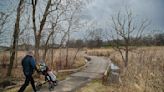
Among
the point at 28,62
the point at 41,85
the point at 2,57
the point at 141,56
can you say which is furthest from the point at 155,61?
the point at 2,57

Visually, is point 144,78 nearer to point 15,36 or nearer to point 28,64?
point 28,64

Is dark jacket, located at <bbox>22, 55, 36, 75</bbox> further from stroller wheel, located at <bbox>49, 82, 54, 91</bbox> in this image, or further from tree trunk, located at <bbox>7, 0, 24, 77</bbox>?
tree trunk, located at <bbox>7, 0, 24, 77</bbox>

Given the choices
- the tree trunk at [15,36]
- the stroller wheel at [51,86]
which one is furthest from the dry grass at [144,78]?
the tree trunk at [15,36]

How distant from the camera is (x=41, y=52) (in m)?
25.6

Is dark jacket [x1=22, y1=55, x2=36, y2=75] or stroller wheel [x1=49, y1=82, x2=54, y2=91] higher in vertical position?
dark jacket [x1=22, y1=55, x2=36, y2=75]

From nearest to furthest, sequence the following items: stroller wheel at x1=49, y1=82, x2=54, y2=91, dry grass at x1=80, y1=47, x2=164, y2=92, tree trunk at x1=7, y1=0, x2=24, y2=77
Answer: dry grass at x1=80, y1=47, x2=164, y2=92
stroller wheel at x1=49, y1=82, x2=54, y2=91
tree trunk at x1=7, y1=0, x2=24, y2=77

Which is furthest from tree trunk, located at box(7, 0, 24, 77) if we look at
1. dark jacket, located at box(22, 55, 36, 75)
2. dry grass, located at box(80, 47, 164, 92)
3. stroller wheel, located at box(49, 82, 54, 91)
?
dark jacket, located at box(22, 55, 36, 75)

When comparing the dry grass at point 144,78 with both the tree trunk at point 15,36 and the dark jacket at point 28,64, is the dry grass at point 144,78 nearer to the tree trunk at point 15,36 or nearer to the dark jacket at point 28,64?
the dark jacket at point 28,64

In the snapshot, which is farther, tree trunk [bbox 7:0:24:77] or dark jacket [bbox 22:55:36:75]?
tree trunk [bbox 7:0:24:77]

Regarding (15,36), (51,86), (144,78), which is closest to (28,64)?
(51,86)

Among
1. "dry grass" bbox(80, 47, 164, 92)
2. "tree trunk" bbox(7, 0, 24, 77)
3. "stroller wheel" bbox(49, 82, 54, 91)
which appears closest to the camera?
"dry grass" bbox(80, 47, 164, 92)

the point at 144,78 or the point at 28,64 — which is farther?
the point at 144,78

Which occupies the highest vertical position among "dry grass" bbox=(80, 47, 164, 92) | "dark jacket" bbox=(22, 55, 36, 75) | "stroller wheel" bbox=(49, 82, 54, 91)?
"dark jacket" bbox=(22, 55, 36, 75)

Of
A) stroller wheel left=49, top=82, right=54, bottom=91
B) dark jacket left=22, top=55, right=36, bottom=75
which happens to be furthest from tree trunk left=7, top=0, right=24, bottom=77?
dark jacket left=22, top=55, right=36, bottom=75
